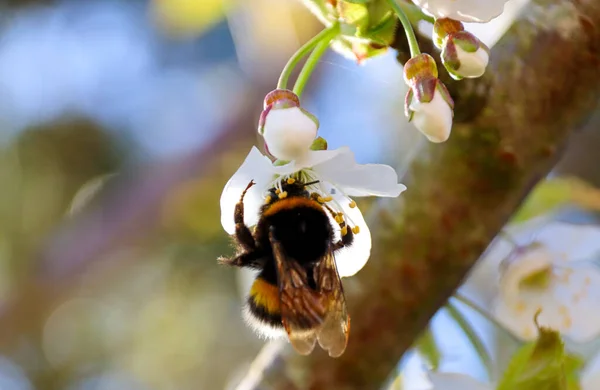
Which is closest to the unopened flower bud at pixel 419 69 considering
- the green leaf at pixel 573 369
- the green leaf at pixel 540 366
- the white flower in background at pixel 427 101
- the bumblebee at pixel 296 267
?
the white flower in background at pixel 427 101

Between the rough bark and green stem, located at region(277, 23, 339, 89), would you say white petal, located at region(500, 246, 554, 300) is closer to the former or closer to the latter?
the rough bark

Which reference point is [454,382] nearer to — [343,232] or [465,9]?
[343,232]

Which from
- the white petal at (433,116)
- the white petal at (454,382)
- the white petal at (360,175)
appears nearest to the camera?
the white petal at (433,116)

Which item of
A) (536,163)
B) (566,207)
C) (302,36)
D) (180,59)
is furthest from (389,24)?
(180,59)

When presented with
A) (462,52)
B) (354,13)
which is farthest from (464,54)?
(354,13)

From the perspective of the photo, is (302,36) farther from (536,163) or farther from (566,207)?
(536,163)

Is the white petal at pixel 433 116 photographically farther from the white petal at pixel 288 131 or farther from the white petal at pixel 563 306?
the white petal at pixel 563 306
